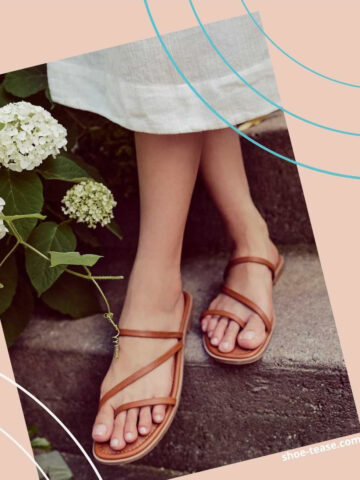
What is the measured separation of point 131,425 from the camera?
80 centimetres

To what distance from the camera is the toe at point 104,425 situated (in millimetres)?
800

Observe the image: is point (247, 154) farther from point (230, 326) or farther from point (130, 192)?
point (230, 326)

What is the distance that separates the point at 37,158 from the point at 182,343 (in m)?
0.40

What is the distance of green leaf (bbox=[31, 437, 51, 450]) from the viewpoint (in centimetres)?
94

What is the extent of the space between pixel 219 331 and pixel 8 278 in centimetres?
37

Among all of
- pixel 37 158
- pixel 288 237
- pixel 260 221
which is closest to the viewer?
pixel 37 158

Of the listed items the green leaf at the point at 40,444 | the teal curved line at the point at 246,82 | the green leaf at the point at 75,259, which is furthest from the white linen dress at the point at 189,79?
the green leaf at the point at 40,444

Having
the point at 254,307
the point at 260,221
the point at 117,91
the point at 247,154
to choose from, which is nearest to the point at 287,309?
the point at 254,307

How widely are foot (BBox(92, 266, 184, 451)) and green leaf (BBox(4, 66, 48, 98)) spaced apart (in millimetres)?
352

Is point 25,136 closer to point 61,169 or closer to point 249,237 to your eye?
point 61,169

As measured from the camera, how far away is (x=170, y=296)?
900 millimetres

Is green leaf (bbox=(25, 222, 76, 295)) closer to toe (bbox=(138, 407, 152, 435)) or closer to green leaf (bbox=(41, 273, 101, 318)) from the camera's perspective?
green leaf (bbox=(41, 273, 101, 318))

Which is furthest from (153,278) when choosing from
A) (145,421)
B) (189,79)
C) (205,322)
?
(189,79)

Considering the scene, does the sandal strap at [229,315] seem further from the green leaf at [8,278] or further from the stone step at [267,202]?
the green leaf at [8,278]
